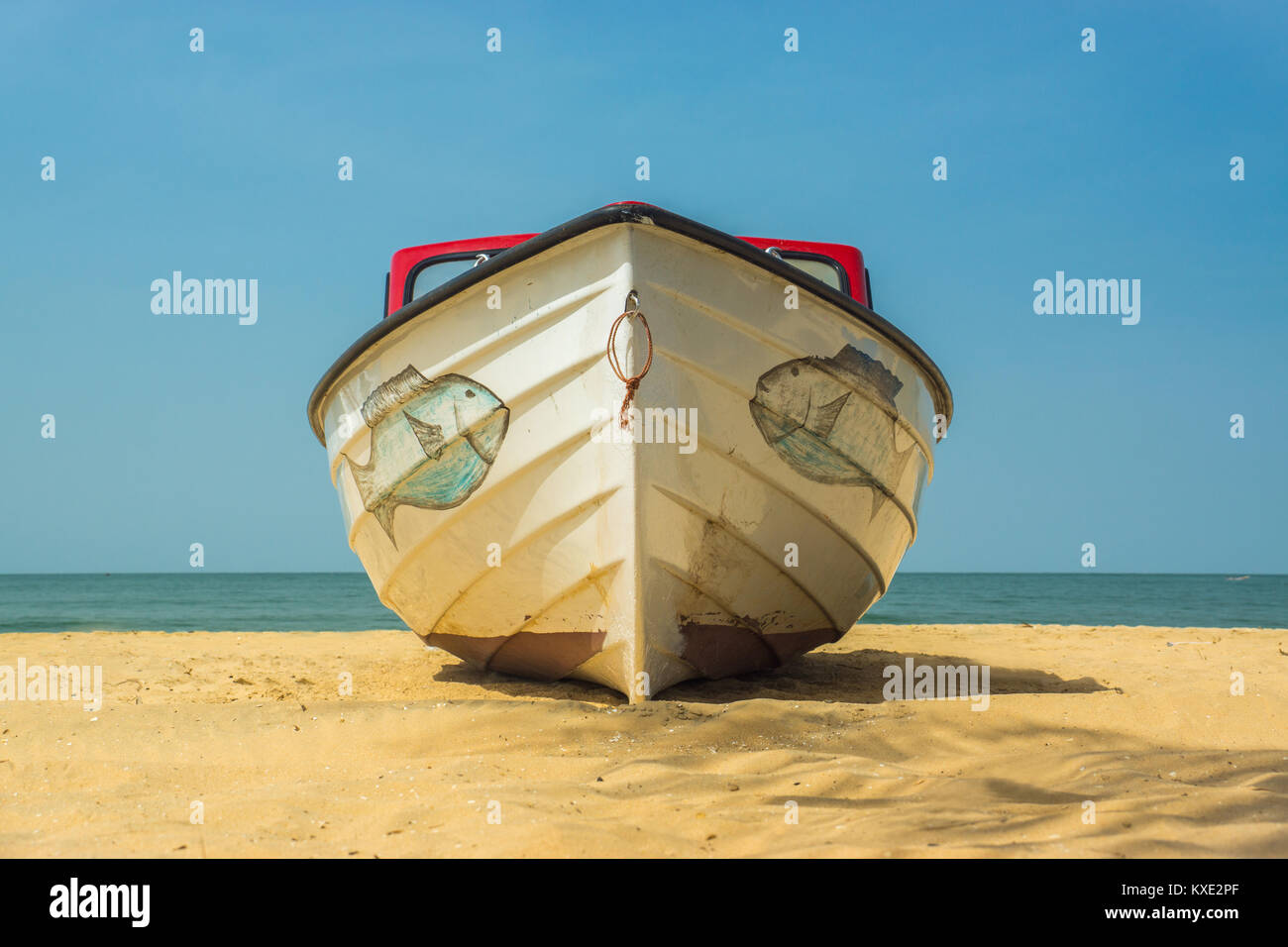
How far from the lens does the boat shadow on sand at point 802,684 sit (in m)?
4.66

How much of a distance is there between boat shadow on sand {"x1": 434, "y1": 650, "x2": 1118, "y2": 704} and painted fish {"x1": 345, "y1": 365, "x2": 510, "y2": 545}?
3.95ft

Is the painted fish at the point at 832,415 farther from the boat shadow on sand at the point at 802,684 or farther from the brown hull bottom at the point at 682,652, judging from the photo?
the boat shadow on sand at the point at 802,684

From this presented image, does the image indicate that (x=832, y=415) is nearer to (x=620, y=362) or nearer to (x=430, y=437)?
(x=620, y=362)

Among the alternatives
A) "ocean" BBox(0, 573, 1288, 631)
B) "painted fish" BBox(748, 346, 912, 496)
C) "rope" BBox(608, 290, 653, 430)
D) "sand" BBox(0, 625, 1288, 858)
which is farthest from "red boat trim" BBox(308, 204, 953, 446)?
"ocean" BBox(0, 573, 1288, 631)

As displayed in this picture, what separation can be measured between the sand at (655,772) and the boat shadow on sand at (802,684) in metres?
0.03

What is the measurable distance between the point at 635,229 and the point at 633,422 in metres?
0.84

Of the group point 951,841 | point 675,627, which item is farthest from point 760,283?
point 951,841

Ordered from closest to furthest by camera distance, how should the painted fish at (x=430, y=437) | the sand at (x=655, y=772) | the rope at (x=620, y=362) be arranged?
the sand at (x=655, y=772), the rope at (x=620, y=362), the painted fish at (x=430, y=437)

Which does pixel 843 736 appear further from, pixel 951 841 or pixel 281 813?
pixel 281 813

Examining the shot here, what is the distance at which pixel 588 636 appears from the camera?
4.22 m

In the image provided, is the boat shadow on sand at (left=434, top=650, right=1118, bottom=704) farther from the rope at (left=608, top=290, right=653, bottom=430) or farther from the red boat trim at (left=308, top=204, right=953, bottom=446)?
the red boat trim at (left=308, top=204, right=953, bottom=446)

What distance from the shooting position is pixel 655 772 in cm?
293

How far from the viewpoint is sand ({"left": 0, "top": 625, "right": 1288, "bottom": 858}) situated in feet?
7.30

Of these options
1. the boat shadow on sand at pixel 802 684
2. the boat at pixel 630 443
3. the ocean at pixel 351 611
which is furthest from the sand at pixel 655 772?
the ocean at pixel 351 611
